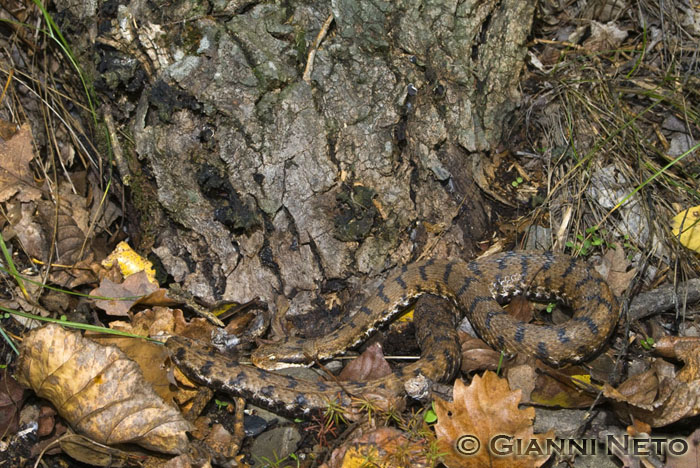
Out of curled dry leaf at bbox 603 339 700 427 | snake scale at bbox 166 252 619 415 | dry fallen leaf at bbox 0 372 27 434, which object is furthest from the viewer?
snake scale at bbox 166 252 619 415

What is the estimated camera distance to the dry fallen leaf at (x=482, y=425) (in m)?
3.46

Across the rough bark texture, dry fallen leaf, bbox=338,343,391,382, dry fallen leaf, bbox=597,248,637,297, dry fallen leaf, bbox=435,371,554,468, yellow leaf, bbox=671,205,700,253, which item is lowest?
dry fallen leaf, bbox=338,343,391,382

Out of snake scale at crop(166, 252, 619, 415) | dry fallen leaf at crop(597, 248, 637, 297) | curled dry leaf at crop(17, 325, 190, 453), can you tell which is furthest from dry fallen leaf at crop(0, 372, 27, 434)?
dry fallen leaf at crop(597, 248, 637, 297)

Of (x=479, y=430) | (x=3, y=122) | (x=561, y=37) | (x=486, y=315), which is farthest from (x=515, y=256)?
(x=3, y=122)

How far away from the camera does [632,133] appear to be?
17.4 feet

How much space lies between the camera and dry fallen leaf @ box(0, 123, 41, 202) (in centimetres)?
496

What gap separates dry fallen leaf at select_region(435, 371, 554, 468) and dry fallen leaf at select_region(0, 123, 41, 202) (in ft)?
12.8

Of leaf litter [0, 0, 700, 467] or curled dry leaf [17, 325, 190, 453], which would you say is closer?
leaf litter [0, 0, 700, 467]

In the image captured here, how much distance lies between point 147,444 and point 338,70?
10.4 ft

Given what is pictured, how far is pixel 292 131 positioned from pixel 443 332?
208 centimetres

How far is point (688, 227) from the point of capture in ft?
15.6

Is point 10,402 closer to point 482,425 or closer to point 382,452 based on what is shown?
point 382,452

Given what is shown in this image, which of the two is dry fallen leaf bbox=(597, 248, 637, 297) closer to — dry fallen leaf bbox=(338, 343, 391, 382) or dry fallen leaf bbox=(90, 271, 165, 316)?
dry fallen leaf bbox=(338, 343, 391, 382)

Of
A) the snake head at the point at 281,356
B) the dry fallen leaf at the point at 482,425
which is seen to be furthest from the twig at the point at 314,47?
the dry fallen leaf at the point at 482,425
